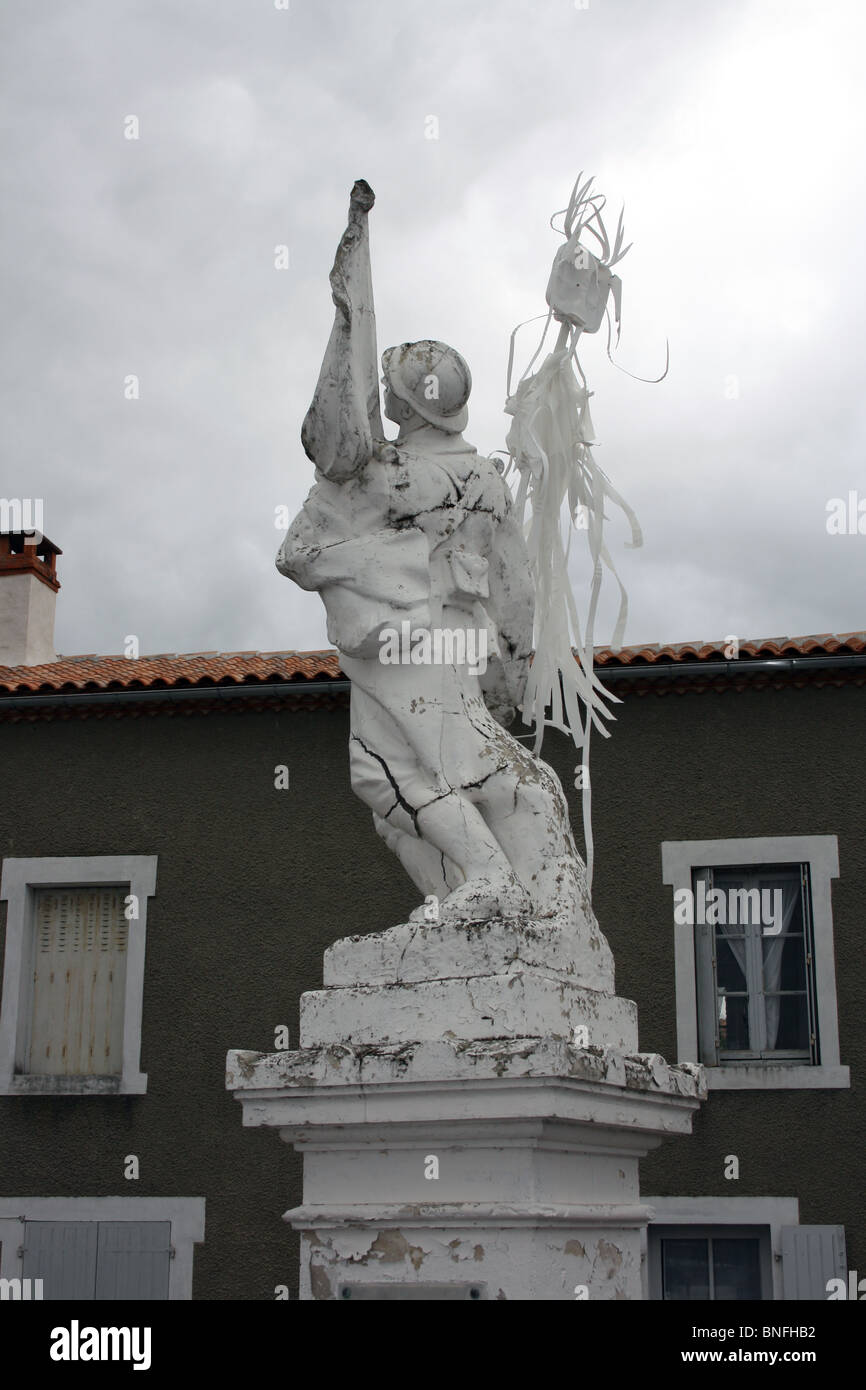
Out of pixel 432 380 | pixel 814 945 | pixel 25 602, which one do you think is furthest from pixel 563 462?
pixel 25 602

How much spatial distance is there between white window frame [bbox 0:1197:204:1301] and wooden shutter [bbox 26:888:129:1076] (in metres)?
0.91

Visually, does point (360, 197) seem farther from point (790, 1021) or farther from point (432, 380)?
point (790, 1021)

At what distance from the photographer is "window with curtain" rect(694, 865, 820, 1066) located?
10531 millimetres

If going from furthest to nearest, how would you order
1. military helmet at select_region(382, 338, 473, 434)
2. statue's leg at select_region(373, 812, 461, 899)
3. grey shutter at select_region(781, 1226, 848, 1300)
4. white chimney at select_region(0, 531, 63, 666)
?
white chimney at select_region(0, 531, 63, 666) < grey shutter at select_region(781, 1226, 848, 1300) < military helmet at select_region(382, 338, 473, 434) < statue's leg at select_region(373, 812, 461, 899)

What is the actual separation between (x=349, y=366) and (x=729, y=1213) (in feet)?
24.9

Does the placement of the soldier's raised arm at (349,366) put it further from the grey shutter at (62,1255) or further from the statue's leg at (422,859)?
the grey shutter at (62,1255)

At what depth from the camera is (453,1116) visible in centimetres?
371

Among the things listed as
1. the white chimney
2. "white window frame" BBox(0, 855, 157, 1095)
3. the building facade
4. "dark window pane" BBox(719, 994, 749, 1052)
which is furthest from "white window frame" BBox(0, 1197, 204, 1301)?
the white chimney

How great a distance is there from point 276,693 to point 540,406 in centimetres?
692

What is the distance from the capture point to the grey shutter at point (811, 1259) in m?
9.80

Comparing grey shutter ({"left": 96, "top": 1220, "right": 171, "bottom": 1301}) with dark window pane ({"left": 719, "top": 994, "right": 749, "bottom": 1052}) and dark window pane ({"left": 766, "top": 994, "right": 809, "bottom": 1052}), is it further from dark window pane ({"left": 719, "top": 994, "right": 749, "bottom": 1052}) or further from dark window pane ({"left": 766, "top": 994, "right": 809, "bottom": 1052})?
dark window pane ({"left": 766, "top": 994, "right": 809, "bottom": 1052})
